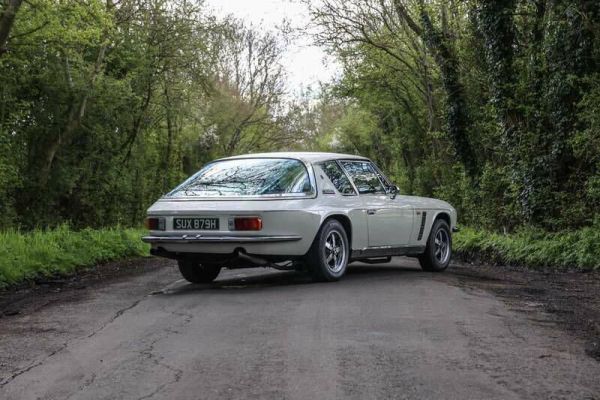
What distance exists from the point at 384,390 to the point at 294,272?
6692mm

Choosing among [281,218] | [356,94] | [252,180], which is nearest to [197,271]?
[252,180]

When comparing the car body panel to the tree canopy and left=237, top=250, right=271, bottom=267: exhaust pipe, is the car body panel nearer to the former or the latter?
left=237, top=250, right=271, bottom=267: exhaust pipe

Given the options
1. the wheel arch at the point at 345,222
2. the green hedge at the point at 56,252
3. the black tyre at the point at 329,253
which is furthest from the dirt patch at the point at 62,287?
the wheel arch at the point at 345,222

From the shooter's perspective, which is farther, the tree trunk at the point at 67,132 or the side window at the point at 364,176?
the tree trunk at the point at 67,132

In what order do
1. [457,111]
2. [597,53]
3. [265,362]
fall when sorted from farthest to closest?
[457,111], [597,53], [265,362]

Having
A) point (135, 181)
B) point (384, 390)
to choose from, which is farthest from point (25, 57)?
point (384, 390)

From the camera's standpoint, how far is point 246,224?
28.8 feet

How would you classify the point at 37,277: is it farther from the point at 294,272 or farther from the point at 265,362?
the point at 265,362

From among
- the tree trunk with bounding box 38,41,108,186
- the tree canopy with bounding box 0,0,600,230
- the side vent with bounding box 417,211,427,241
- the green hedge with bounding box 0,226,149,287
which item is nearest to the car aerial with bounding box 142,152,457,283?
the side vent with bounding box 417,211,427,241

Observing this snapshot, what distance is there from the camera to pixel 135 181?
28.7 meters

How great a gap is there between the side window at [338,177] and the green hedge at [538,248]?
5030 millimetres

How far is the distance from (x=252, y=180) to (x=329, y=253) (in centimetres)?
131

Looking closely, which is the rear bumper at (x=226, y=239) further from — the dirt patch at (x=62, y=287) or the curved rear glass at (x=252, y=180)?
the dirt patch at (x=62, y=287)

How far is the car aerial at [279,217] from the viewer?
8836 mm
